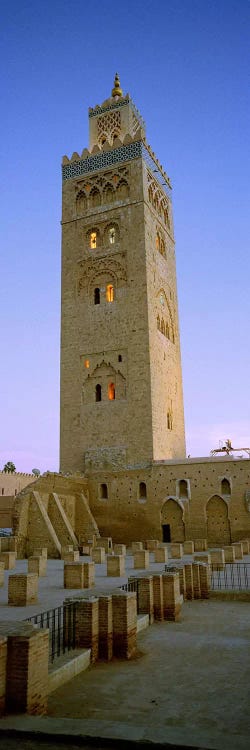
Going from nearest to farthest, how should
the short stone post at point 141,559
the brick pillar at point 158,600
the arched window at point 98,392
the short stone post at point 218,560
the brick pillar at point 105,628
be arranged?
1. the brick pillar at point 105,628
2. the brick pillar at point 158,600
3. the short stone post at point 218,560
4. the short stone post at point 141,559
5. the arched window at point 98,392

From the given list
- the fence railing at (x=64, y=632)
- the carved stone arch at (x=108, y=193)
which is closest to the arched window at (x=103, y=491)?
the carved stone arch at (x=108, y=193)

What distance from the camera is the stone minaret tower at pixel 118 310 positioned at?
27359 mm

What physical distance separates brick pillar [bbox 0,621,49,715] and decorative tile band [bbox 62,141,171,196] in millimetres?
29627

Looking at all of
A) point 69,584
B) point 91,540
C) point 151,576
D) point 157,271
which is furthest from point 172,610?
point 157,271

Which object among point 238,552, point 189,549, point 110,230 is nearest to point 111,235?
point 110,230

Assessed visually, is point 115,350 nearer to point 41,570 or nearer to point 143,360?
point 143,360

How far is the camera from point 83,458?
1095 inches

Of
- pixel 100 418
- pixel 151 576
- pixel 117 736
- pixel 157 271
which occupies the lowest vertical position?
pixel 117 736

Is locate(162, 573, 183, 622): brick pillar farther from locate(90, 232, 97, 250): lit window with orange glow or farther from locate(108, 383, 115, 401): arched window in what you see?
locate(90, 232, 97, 250): lit window with orange glow

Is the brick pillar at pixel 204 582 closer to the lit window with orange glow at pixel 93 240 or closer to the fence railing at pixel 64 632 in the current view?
the fence railing at pixel 64 632

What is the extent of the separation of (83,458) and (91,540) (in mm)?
5342

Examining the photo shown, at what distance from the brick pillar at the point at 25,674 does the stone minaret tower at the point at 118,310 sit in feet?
68.9

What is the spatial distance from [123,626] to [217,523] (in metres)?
17.7

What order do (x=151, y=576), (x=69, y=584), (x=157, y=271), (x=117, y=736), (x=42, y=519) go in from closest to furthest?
1. (x=117, y=736)
2. (x=151, y=576)
3. (x=69, y=584)
4. (x=42, y=519)
5. (x=157, y=271)
